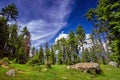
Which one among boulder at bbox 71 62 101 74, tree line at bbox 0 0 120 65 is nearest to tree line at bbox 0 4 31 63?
tree line at bbox 0 0 120 65

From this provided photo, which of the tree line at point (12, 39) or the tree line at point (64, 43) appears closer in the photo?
the tree line at point (64, 43)

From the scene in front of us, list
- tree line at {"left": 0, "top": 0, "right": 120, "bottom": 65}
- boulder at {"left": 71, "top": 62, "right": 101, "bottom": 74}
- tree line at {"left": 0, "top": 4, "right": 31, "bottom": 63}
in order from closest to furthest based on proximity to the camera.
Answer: tree line at {"left": 0, "top": 0, "right": 120, "bottom": 65} → boulder at {"left": 71, "top": 62, "right": 101, "bottom": 74} → tree line at {"left": 0, "top": 4, "right": 31, "bottom": 63}

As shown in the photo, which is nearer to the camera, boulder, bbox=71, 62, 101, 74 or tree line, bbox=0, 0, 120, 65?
tree line, bbox=0, 0, 120, 65

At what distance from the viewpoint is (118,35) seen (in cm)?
1905

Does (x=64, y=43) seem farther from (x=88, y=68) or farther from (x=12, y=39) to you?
(x=88, y=68)

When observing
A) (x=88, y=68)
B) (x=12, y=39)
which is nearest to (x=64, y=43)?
(x=12, y=39)

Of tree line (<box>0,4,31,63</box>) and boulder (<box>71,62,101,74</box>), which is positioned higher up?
tree line (<box>0,4,31,63</box>)

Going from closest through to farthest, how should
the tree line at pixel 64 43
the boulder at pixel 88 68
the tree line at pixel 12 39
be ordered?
the tree line at pixel 64 43 < the boulder at pixel 88 68 < the tree line at pixel 12 39

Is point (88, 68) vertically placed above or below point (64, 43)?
below

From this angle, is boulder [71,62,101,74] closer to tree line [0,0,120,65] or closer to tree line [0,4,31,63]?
tree line [0,0,120,65]

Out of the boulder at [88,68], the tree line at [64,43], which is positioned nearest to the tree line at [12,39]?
the tree line at [64,43]

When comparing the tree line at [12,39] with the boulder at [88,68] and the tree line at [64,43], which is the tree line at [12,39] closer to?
the tree line at [64,43]

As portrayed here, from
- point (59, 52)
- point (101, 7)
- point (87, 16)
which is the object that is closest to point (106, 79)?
point (101, 7)

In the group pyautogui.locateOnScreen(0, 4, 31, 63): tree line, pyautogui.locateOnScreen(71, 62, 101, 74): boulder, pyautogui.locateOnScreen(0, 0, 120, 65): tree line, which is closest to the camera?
pyautogui.locateOnScreen(0, 0, 120, 65): tree line
